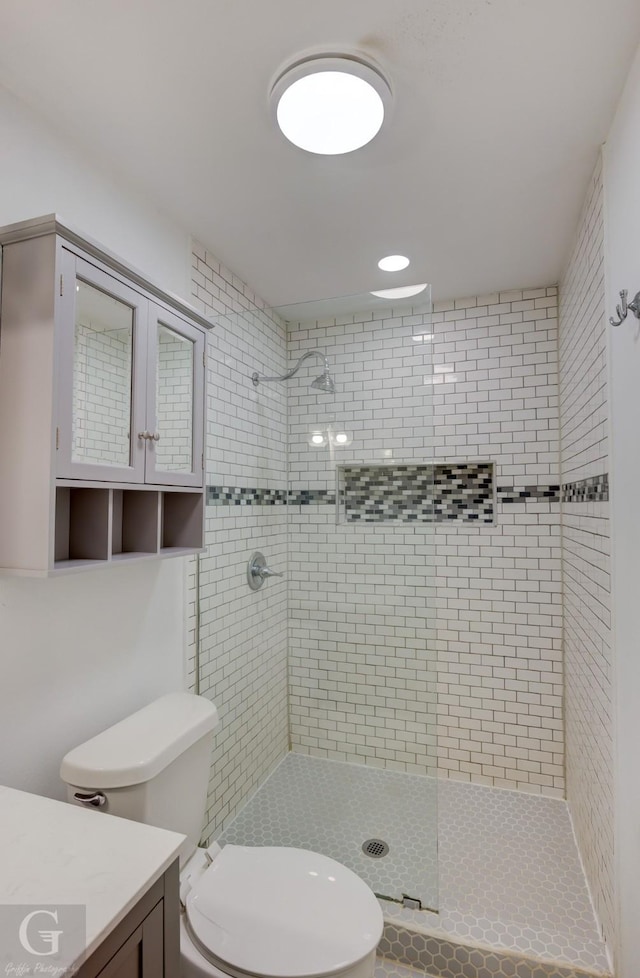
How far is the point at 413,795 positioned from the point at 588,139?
8.19 feet

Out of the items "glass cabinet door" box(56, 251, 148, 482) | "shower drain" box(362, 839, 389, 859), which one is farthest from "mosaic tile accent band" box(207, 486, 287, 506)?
"shower drain" box(362, 839, 389, 859)

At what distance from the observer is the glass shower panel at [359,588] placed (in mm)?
2078

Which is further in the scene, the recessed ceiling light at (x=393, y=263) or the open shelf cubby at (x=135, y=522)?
the recessed ceiling light at (x=393, y=263)

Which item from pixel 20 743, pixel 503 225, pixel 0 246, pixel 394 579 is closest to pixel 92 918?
pixel 20 743

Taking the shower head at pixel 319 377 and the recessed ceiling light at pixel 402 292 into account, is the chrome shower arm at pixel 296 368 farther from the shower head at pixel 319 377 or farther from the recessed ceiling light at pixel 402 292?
the recessed ceiling light at pixel 402 292

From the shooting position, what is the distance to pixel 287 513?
235 centimetres

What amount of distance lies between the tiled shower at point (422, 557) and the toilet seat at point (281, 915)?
535mm

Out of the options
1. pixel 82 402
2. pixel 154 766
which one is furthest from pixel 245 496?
pixel 154 766

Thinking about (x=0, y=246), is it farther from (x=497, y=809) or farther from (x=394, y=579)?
(x=497, y=809)

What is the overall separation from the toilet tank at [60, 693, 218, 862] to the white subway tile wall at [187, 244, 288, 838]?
49 centimetres

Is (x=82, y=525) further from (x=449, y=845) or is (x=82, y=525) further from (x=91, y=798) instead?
(x=449, y=845)

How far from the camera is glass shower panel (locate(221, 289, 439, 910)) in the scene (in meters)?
2.08

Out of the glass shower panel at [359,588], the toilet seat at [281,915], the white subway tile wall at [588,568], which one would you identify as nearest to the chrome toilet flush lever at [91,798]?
the toilet seat at [281,915]

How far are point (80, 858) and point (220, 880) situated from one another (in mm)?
740
